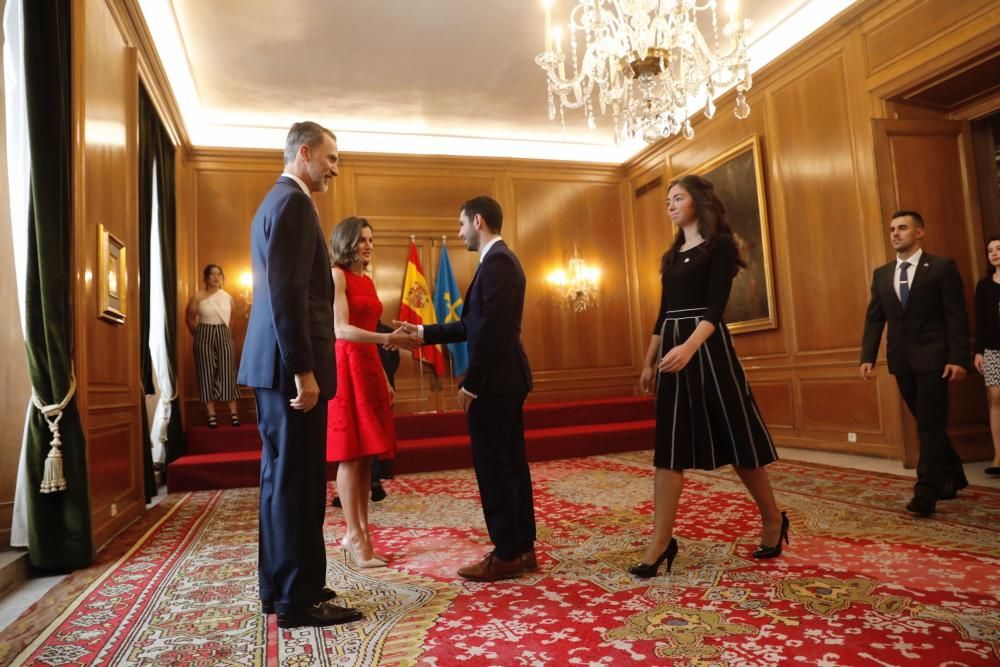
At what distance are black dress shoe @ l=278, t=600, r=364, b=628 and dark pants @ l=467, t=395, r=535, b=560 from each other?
0.61 meters

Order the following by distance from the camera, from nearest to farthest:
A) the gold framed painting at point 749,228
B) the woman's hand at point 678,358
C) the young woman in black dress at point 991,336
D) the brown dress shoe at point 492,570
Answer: the woman's hand at point 678,358 < the brown dress shoe at point 492,570 < the young woman in black dress at point 991,336 < the gold framed painting at point 749,228

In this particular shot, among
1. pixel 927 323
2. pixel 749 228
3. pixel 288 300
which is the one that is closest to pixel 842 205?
pixel 749 228

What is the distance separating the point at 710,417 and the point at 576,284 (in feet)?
20.1

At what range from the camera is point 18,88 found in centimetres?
314

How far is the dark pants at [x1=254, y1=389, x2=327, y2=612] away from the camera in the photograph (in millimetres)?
2051

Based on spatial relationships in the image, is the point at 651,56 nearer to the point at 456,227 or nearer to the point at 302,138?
the point at 302,138

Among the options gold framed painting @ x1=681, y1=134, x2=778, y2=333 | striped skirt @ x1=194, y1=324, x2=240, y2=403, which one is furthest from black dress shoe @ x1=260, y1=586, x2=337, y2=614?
gold framed painting @ x1=681, y1=134, x2=778, y2=333

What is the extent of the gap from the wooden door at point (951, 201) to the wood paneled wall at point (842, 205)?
13 millimetres

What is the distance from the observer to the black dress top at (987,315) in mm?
4395

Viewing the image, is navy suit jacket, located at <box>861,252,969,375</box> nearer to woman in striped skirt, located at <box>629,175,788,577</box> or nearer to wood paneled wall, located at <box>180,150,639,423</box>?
woman in striped skirt, located at <box>629,175,788,577</box>

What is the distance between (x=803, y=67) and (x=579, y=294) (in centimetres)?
363

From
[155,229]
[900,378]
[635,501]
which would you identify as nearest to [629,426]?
[635,501]

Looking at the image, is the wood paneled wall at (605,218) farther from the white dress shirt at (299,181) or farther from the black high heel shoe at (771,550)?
the black high heel shoe at (771,550)

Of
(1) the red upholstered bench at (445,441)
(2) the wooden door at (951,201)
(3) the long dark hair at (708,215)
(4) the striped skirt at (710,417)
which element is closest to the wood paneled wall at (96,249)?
(1) the red upholstered bench at (445,441)
